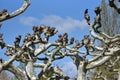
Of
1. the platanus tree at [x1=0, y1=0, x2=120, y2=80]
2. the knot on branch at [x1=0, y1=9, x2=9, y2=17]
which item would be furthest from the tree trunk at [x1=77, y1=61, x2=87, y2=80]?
the knot on branch at [x1=0, y1=9, x2=9, y2=17]

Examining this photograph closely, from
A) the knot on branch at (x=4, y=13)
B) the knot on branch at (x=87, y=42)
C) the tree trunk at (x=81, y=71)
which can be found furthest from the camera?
the tree trunk at (x=81, y=71)

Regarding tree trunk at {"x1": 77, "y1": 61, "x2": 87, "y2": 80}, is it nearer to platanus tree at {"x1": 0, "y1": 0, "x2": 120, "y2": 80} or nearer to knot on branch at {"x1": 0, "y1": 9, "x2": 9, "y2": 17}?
platanus tree at {"x1": 0, "y1": 0, "x2": 120, "y2": 80}

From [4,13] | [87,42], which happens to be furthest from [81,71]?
[4,13]

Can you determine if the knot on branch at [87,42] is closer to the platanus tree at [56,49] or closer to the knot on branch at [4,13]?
the platanus tree at [56,49]

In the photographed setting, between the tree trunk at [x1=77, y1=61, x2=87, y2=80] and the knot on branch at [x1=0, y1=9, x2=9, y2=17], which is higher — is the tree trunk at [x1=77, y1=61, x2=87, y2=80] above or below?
below

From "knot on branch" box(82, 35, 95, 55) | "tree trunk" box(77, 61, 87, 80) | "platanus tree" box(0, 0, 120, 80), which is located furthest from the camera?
"tree trunk" box(77, 61, 87, 80)

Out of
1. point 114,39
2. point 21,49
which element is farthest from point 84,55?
point 21,49

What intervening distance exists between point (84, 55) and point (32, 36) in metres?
3.94

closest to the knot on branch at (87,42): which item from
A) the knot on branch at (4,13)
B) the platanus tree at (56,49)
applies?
the platanus tree at (56,49)

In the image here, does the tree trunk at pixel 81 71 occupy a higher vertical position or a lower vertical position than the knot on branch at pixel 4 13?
lower

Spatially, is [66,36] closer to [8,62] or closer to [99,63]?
[99,63]

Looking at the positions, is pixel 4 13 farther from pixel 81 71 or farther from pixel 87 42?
pixel 81 71

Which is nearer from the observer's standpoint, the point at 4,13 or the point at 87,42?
the point at 4,13

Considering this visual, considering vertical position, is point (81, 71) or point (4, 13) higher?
point (4, 13)
